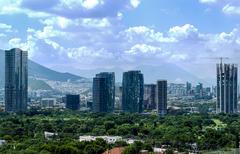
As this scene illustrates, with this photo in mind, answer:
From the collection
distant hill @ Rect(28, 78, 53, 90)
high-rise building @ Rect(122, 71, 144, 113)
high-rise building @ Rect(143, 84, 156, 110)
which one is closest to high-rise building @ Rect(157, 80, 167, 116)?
high-rise building @ Rect(122, 71, 144, 113)

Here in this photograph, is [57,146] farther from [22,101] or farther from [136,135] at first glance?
[22,101]

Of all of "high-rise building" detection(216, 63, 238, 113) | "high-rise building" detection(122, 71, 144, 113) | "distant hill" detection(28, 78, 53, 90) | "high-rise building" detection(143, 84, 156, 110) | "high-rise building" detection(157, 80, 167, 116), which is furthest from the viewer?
"distant hill" detection(28, 78, 53, 90)

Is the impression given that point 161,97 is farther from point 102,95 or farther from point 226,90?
point 226,90

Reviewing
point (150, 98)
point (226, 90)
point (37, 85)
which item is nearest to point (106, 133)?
point (226, 90)

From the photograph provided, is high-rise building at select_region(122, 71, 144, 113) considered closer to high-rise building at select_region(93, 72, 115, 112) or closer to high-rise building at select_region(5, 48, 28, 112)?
high-rise building at select_region(93, 72, 115, 112)

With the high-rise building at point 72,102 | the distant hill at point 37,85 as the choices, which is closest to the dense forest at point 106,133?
the high-rise building at point 72,102

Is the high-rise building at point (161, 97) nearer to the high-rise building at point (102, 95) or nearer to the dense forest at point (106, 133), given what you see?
the high-rise building at point (102, 95)

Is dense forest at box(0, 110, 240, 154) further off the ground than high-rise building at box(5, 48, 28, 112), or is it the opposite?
high-rise building at box(5, 48, 28, 112)
